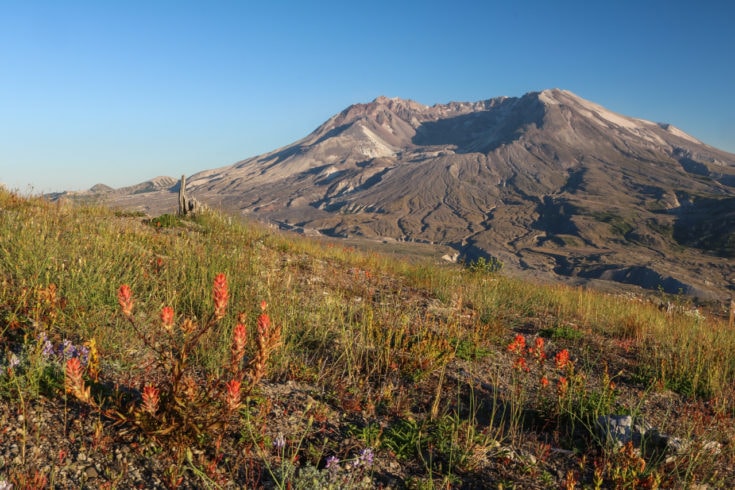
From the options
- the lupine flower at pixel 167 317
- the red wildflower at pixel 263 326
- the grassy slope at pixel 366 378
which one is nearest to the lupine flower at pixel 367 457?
the grassy slope at pixel 366 378

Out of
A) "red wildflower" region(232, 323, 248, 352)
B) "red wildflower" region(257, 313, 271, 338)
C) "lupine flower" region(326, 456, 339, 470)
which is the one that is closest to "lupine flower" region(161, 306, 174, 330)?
"red wildflower" region(232, 323, 248, 352)

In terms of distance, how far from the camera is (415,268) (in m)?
10.5

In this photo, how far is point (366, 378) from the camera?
13.8 feet

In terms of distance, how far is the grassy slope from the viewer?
3066 millimetres

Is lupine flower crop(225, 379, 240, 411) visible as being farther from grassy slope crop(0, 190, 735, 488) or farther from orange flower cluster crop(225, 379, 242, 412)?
grassy slope crop(0, 190, 735, 488)

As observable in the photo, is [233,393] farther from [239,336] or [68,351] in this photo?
[68,351]

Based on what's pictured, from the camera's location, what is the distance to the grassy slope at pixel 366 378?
121 inches

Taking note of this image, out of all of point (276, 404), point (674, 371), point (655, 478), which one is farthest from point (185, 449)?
point (674, 371)

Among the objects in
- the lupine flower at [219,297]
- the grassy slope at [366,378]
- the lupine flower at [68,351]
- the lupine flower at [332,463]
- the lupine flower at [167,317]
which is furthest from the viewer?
the lupine flower at [68,351]

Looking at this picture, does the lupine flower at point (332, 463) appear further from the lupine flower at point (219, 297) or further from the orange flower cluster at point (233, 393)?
the lupine flower at point (219, 297)

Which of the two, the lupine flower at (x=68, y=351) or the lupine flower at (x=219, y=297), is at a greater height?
the lupine flower at (x=219, y=297)

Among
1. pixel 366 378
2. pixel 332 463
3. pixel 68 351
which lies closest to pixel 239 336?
pixel 332 463

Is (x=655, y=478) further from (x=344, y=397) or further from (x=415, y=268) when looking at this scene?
(x=415, y=268)

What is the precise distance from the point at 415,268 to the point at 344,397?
6843 mm
